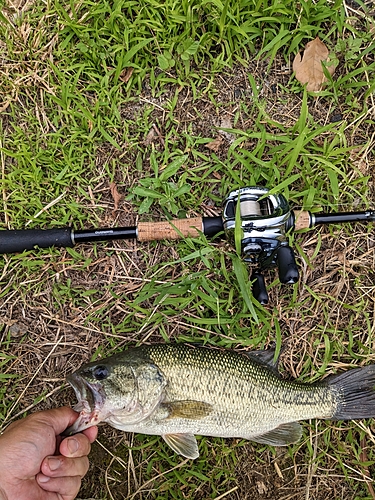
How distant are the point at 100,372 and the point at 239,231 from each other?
4.56ft

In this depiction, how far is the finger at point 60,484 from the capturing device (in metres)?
2.96

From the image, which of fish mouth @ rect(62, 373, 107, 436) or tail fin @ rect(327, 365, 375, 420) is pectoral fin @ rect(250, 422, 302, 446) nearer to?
tail fin @ rect(327, 365, 375, 420)

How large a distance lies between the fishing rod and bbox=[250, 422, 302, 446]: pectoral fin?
3.27ft

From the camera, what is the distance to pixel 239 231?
319cm

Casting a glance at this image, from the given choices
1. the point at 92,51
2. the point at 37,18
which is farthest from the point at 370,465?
the point at 37,18

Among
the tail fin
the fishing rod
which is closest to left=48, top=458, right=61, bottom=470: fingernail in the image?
the fishing rod

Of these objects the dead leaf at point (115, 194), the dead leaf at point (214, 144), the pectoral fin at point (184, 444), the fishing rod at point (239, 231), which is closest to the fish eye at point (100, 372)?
the pectoral fin at point (184, 444)

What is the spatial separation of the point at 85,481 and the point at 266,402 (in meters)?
1.72

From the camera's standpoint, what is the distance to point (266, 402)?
3.22 m

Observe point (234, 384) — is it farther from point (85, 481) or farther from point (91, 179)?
point (91, 179)

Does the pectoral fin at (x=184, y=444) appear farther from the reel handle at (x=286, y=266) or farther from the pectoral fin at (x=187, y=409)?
the reel handle at (x=286, y=266)

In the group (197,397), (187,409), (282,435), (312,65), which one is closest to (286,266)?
(197,397)

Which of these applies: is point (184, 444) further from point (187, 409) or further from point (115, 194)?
point (115, 194)

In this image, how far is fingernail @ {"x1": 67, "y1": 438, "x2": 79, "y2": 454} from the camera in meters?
2.89
